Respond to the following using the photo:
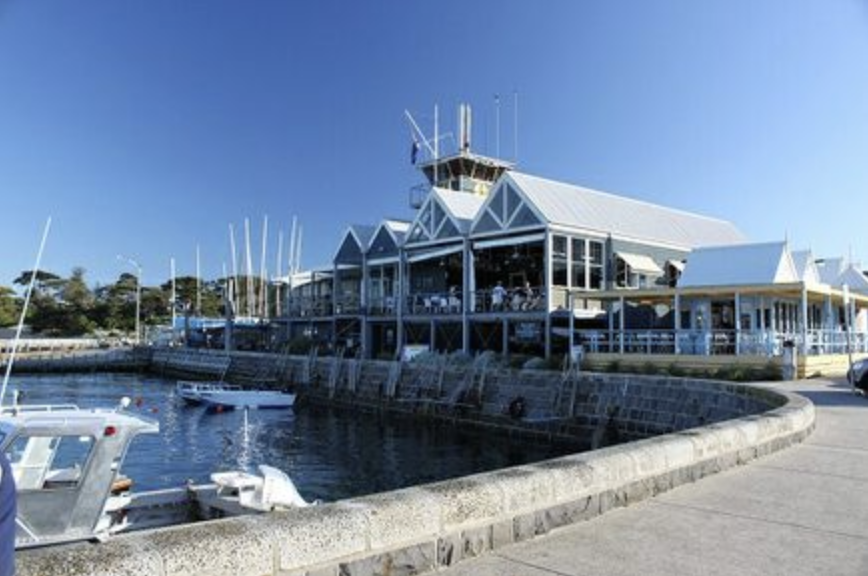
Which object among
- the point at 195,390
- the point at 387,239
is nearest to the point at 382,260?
the point at 387,239

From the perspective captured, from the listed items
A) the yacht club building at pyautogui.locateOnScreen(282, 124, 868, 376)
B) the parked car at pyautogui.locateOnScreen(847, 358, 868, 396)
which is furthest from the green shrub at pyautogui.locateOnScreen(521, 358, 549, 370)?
the parked car at pyautogui.locateOnScreen(847, 358, 868, 396)

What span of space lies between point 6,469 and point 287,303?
172 ft

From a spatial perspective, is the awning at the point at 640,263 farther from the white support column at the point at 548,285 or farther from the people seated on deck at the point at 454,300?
the people seated on deck at the point at 454,300

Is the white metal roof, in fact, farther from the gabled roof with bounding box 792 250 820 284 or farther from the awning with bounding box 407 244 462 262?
the awning with bounding box 407 244 462 262

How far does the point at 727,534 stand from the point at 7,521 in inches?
217

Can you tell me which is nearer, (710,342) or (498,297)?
(710,342)

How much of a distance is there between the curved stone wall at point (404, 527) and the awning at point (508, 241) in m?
26.7

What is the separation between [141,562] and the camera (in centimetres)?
385

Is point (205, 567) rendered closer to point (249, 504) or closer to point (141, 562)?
point (141, 562)

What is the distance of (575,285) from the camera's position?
1380 inches

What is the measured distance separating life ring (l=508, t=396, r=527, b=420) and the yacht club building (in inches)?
142

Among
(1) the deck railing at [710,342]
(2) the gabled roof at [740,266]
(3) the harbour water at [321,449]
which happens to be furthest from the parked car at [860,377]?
(2) the gabled roof at [740,266]

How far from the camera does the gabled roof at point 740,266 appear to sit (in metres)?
30.4

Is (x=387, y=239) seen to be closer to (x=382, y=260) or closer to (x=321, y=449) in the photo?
(x=382, y=260)
